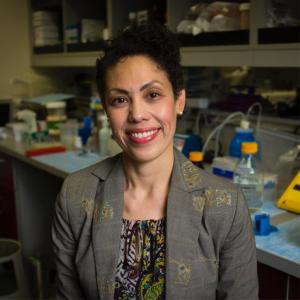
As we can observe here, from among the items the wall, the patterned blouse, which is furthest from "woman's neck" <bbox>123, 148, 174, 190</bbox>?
the wall

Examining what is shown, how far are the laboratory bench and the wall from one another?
0.77m

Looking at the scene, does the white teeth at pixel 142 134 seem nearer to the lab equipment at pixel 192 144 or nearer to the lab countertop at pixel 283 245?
the lab countertop at pixel 283 245

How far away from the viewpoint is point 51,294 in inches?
93.4

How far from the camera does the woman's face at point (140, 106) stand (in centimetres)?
102

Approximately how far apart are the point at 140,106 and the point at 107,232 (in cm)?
34

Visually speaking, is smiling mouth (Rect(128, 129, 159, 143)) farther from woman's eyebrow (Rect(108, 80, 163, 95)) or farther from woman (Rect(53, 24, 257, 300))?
woman's eyebrow (Rect(108, 80, 163, 95))

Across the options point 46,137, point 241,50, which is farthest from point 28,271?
point 241,50

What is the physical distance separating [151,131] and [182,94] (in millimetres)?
160

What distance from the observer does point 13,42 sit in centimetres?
311

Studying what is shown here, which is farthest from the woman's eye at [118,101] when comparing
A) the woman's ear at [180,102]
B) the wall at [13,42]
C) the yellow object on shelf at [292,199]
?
the wall at [13,42]

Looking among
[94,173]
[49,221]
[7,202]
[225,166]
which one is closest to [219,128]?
[225,166]

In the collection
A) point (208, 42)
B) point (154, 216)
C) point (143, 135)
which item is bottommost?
point (154, 216)

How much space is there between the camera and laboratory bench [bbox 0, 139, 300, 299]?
1.08 meters

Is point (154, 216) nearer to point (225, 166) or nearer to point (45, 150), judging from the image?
point (225, 166)
